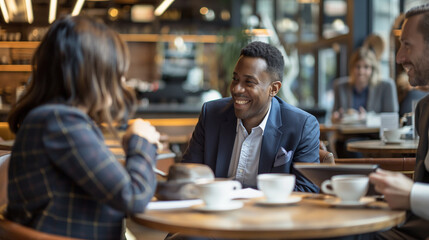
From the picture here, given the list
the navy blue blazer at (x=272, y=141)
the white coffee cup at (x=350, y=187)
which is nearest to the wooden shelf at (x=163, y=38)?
the navy blue blazer at (x=272, y=141)

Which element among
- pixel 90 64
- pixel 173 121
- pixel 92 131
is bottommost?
pixel 173 121

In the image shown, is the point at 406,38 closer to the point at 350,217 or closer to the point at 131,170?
the point at 350,217

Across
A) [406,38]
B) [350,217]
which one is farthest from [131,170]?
[406,38]

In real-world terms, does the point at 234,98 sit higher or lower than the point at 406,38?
lower

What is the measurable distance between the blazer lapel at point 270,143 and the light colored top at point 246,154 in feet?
0.09

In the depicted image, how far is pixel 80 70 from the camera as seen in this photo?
1606mm

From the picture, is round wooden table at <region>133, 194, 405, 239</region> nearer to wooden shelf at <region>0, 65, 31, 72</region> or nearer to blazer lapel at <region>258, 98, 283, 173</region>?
blazer lapel at <region>258, 98, 283, 173</region>

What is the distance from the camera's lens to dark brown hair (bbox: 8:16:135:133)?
1.61 m

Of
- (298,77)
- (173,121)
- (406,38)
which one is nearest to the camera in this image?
(406,38)

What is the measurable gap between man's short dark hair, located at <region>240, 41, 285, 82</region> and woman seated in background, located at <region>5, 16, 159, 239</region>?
87 cm

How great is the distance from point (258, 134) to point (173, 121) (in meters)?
5.30

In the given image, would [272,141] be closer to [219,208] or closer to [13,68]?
[219,208]

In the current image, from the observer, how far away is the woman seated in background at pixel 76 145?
153 cm

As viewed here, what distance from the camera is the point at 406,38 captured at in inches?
88.5
